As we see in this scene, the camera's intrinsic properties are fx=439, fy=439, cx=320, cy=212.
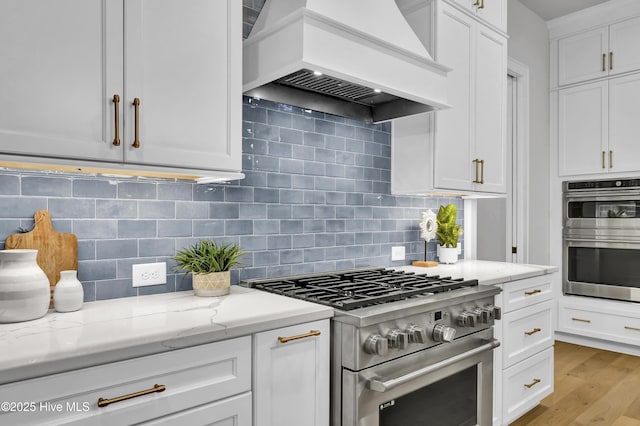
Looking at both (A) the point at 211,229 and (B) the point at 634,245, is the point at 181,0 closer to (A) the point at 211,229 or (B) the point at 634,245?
(A) the point at 211,229

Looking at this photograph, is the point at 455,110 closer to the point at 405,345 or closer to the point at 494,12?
the point at 494,12

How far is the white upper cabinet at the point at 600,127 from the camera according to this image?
155 inches

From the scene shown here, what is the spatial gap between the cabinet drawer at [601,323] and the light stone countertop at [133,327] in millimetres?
3534

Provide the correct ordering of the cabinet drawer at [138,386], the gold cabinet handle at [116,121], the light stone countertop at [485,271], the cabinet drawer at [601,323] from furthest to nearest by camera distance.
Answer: the cabinet drawer at [601,323] → the light stone countertop at [485,271] → the gold cabinet handle at [116,121] → the cabinet drawer at [138,386]

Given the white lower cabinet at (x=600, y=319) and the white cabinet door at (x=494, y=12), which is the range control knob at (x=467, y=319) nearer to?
the white cabinet door at (x=494, y=12)

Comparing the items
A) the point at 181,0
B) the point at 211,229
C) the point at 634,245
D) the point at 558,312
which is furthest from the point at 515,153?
the point at 181,0

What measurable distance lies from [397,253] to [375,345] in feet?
4.31

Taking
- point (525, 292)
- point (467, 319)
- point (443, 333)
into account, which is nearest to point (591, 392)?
point (525, 292)

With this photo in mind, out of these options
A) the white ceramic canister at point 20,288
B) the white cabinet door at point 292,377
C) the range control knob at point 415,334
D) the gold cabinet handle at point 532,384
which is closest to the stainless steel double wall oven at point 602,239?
the gold cabinet handle at point 532,384

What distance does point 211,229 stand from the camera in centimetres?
197

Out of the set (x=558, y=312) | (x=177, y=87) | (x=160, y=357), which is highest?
(x=177, y=87)

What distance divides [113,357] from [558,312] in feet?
14.2

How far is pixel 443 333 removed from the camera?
1817 millimetres

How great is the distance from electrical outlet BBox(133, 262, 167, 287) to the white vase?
11.2 inches
